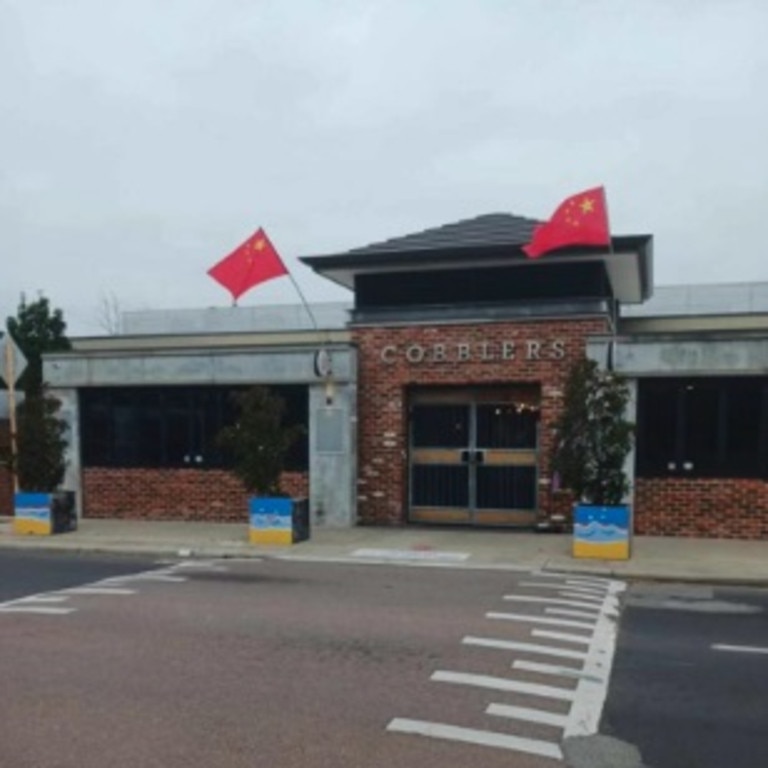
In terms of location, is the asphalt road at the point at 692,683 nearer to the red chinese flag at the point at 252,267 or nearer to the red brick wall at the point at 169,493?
the red brick wall at the point at 169,493

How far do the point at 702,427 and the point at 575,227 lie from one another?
4122 mm

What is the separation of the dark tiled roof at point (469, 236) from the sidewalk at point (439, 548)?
5.50 m

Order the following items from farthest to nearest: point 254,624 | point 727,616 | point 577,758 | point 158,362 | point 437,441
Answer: point 158,362 < point 437,441 < point 727,616 < point 254,624 < point 577,758

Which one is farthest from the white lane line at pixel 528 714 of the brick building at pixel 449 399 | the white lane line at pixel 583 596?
the brick building at pixel 449 399

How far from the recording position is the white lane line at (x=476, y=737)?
4931 millimetres

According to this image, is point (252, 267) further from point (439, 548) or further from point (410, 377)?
point (439, 548)

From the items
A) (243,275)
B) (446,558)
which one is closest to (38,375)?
(243,275)

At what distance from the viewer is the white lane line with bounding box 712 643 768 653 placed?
7.37 m

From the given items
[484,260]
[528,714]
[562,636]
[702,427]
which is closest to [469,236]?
[484,260]

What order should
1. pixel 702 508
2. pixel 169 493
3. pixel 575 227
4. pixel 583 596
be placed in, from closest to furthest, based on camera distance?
1. pixel 583 596
2. pixel 702 508
3. pixel 575 227
4. pixel 169 493

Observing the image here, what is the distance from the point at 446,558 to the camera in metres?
12.5

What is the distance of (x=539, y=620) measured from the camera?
834 centimetres

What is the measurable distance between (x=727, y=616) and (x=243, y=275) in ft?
37.3

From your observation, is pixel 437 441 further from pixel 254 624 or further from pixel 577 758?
pixel 577 758
